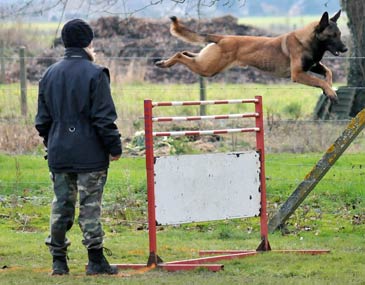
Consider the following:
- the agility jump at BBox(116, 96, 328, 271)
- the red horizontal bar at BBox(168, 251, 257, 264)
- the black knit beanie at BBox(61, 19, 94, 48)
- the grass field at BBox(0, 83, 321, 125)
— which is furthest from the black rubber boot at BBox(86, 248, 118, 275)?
the grass field at BBox(0, 83, 321, 125)

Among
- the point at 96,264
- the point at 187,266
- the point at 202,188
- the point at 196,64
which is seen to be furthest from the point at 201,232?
the point at 96,264

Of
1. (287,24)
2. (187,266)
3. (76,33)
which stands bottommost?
(187,266)

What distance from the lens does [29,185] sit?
13711 mm

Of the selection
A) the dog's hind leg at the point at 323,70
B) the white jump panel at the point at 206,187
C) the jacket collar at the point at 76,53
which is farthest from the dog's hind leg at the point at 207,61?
the jacket collar at the point at 76,53

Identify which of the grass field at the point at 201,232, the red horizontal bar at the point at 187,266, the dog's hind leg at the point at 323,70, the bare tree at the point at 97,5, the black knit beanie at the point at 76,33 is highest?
the bare tree at the point at 97,5

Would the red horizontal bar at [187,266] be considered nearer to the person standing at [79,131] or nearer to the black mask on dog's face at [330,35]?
the person standing at [79,131]

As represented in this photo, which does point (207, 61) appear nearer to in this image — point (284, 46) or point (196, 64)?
point (196, 64)

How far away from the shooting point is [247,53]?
39.9 feet

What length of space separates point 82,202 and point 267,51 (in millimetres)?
4589

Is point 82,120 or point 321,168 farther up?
point 82,120

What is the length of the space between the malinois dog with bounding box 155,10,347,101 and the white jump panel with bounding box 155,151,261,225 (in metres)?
2.64

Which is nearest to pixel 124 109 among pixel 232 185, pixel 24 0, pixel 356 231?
pixel 24 0

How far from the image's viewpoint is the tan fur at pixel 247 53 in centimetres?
1205

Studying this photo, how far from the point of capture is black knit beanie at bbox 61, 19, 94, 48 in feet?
26.8
